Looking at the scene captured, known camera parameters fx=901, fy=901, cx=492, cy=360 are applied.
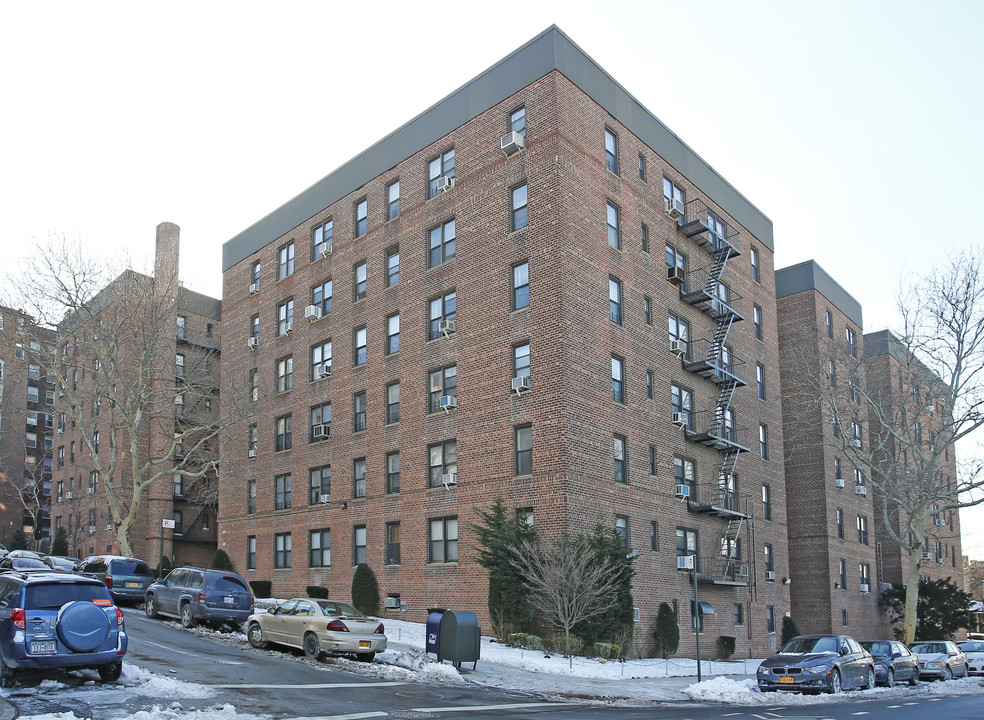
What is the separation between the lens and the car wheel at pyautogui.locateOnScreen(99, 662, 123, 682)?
1509 cm

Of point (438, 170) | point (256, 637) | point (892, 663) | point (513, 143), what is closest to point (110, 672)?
point (256, 637)

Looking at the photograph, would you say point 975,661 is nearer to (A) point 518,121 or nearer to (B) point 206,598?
(A) point 518,121

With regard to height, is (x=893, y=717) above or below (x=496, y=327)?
below

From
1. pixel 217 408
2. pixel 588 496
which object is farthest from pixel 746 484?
pixel 217 408

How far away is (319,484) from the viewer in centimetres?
3819

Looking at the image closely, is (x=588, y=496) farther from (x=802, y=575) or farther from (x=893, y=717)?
(x=802, y=575)

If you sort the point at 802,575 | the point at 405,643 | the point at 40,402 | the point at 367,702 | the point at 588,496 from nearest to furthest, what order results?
the point at 367,702 < the point at 405,643 < the point at 588,496 < the point at 802,575 < the point at 40,402

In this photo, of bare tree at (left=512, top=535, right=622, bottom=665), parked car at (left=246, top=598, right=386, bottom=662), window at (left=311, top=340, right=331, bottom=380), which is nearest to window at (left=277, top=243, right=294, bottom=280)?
window at (left=311, top=340, right=331, bottom=380)

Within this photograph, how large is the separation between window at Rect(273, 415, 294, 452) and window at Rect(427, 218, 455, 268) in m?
11.7

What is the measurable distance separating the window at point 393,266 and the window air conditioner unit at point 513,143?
7.15 m

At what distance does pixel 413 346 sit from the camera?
34031 mm

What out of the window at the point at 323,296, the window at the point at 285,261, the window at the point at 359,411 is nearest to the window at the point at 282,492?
the window at the point at 359,411

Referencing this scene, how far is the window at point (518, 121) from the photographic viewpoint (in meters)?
31.3

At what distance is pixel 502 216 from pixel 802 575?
2499 cm
